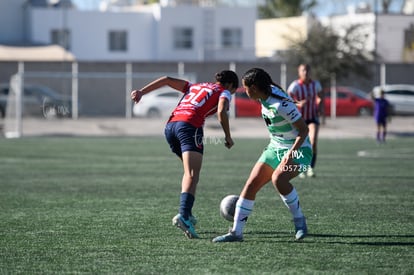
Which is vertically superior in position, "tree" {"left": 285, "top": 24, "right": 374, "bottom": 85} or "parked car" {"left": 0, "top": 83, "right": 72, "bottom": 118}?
"tree" {"left": 285, "top": 24, "right": 374, "bottom": 85}

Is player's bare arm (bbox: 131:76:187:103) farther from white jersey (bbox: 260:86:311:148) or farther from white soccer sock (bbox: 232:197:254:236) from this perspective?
white soccer sock (bbox: 232:197:254:236)

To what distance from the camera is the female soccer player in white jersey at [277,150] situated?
884 centimetres

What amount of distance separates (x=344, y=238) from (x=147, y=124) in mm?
27780

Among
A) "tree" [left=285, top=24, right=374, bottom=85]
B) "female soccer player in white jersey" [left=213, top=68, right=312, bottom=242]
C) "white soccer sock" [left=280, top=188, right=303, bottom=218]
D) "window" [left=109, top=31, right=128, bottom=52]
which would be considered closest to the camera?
"female soccer player in white jersey" [left=213, top=68, right=312, bottom=242]

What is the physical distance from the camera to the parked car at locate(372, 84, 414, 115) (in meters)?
44.5

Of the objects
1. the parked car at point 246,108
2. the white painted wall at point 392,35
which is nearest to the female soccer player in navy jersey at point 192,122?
the parked car at point 246,108

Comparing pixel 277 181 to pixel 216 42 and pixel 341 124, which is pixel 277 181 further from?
pixel 216 42

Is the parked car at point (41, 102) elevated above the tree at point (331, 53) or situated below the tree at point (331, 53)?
below

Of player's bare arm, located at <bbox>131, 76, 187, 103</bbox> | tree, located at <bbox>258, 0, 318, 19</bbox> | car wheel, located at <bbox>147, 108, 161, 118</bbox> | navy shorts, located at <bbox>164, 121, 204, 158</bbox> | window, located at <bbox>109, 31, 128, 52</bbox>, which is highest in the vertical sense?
tree, located at <bbox>258, 0, 318, 19</bbox>

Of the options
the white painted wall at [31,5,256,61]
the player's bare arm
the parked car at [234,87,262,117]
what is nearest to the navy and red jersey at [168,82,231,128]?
the player's bare arm

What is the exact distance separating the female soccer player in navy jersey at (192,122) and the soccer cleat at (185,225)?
13 millimetres

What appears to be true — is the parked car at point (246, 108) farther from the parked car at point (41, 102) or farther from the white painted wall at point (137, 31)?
the white painted wall at point (137, 31)

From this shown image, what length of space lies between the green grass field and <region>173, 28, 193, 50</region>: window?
35.1 metres

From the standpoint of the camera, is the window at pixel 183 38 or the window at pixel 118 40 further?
the window at pixel 118 40
